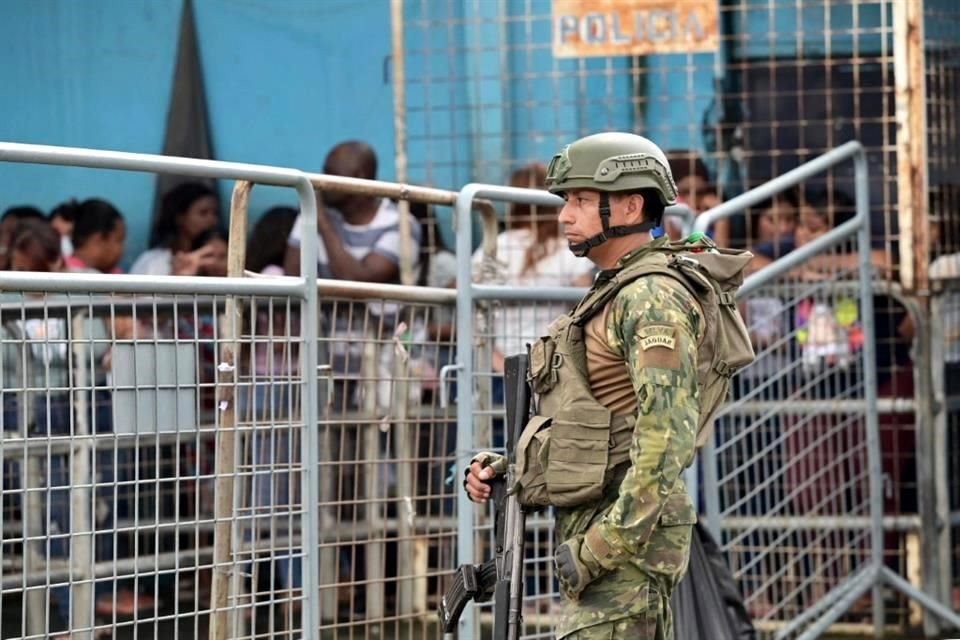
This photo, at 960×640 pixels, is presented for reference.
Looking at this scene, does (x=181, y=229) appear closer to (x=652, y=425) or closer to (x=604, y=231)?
(x=604, y=231)

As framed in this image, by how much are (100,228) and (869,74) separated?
3657 millimetres

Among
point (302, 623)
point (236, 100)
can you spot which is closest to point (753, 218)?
point (236, 100)

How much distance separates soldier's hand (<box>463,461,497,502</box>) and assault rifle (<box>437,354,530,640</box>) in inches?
0.7

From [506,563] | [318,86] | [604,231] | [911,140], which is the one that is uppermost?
[318,86]

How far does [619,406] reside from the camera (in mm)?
4180

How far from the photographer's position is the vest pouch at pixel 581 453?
411 cm

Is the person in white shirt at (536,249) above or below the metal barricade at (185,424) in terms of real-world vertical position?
above

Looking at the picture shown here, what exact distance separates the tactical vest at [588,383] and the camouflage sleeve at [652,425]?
0.12 m

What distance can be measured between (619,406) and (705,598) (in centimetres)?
160

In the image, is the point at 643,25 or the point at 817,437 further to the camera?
the point at 643,25

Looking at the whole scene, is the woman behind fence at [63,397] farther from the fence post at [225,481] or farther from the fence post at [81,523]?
the fence post at [225,481]

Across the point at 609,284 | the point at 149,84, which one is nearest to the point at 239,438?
Answer: the point at 609,284

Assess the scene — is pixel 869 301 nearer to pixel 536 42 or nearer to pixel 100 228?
pixel 536 42

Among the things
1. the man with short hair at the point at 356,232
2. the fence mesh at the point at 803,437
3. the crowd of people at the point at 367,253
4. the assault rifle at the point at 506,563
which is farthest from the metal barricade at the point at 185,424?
the man with short hair at the point at 356,232
